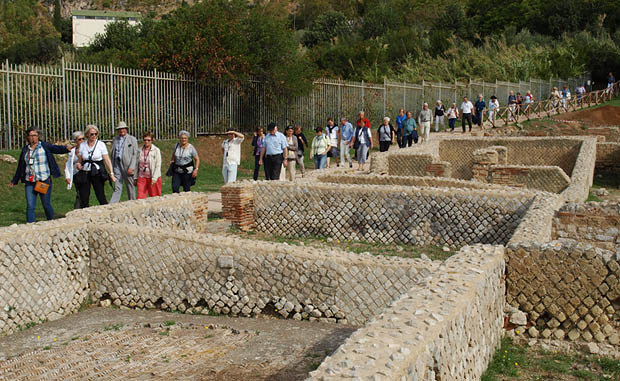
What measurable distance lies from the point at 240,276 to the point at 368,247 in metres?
3.59

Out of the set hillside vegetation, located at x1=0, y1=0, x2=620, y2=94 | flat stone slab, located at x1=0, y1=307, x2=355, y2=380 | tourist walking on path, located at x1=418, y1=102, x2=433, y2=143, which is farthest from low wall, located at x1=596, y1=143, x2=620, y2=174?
flat stone slab, located at x1=0, y1=307, x2=355, y2=380

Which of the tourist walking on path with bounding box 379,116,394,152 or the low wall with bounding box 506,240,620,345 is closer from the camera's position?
the low wall with bounding box 506,240,620,345

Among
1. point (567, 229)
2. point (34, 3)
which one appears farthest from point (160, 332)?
point (34, 3)

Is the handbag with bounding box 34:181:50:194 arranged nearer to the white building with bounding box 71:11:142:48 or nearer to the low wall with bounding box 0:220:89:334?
the low wall with bounding box 0:220:89:334

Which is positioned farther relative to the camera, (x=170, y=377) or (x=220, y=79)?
(x=220, y=79)

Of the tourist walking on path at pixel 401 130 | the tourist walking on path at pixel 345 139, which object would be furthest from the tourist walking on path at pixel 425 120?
the tourist walking on path at pixel 345 139

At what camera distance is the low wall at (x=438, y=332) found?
10.5 ft

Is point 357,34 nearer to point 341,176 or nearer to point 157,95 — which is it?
point 157,95

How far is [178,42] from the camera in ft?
66.2

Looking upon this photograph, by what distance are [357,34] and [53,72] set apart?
5013 centimetres

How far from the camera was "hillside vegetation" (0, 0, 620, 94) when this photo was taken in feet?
67.5

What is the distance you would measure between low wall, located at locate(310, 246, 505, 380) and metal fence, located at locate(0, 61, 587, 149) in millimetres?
12786

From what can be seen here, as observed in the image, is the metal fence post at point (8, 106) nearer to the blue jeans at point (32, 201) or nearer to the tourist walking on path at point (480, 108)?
the blue jeans at point (32, 201)

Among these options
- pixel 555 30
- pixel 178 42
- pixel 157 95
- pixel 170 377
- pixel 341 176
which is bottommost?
pixel 170 377
